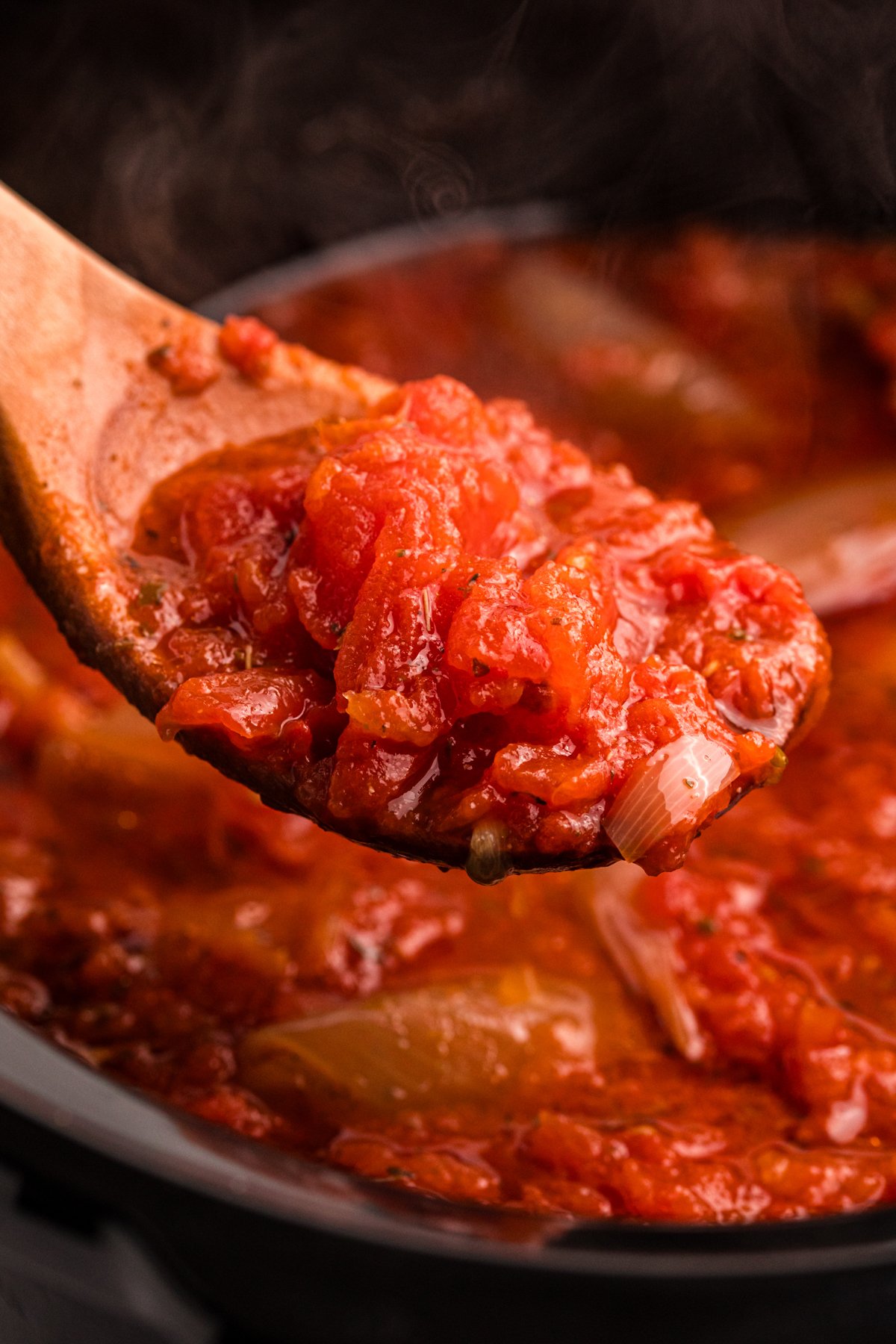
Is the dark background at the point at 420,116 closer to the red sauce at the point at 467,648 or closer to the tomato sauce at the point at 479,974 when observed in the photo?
the tomato sauce at the point at 479,974

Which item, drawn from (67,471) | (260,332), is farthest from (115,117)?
(67,471)

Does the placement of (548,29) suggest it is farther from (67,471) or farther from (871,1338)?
(871,1338)

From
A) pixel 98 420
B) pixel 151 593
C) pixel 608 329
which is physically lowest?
pixel 608 329

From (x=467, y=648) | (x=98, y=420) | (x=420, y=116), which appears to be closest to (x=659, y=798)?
(x=467, y=648)

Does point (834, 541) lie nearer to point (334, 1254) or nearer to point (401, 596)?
point (401, 596)

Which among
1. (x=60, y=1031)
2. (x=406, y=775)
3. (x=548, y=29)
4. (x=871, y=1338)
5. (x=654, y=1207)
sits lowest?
(x=60, y=1031)

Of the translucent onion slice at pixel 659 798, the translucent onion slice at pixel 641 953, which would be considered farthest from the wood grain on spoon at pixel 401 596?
the translucent onion slice at pixel 641 953

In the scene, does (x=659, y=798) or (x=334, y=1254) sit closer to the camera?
(x=334, y=1254)
